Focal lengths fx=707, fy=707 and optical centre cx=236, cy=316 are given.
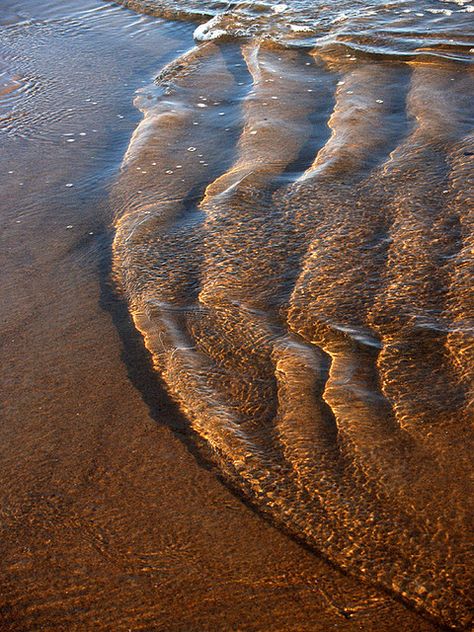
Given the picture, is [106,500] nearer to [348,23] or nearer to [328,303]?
[328,303]

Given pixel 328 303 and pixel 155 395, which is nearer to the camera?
pixel 155 395

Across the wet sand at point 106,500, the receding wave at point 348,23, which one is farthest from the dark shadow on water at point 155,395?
the receding wave at point 348,23

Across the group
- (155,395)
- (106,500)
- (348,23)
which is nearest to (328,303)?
(155,395)

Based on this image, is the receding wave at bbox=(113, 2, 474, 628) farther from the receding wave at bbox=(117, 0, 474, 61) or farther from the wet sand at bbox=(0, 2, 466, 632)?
the receding wave at bbox=(117, 0, 474, 61)

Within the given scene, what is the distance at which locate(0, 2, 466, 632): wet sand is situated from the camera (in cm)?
174

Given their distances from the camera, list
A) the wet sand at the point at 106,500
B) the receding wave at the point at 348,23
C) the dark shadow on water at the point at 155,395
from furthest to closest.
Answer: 1. the receding wave at the point at 348,23
2. the dark shadow on water at the point at 155,395
3. the wet sand at the point at 106,500

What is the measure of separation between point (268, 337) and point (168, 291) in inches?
23.4

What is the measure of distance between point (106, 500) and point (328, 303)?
1.19 metres

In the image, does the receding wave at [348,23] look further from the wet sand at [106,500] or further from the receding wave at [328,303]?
the wet sand at [106,500]

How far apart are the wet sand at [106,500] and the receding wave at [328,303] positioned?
89 millimetres

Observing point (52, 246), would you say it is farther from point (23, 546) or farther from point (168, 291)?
point (23, 546)

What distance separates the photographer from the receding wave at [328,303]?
1942mm

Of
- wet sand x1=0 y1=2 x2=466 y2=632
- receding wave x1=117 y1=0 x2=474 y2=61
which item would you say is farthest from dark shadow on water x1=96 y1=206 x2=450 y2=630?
receding wave x1=117 y1=0 x2=474 y2=61

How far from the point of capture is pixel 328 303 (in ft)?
9.11
